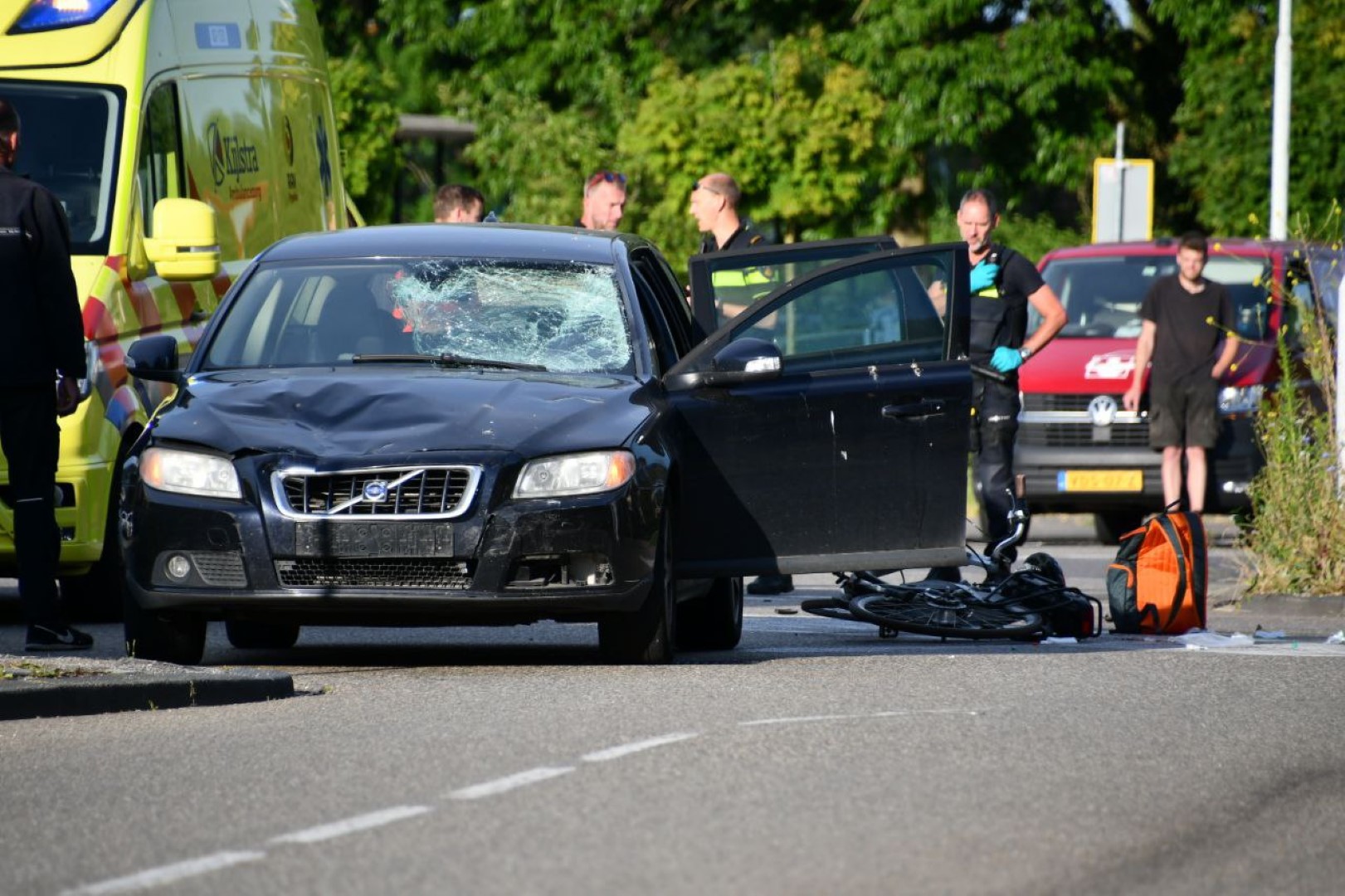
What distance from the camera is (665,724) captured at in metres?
7.72

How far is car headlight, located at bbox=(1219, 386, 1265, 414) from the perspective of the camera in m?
17.5

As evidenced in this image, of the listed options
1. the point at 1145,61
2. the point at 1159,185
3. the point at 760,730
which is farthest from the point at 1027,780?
the point at 1159,185

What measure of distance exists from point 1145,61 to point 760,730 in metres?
33.8

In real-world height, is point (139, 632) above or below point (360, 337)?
below

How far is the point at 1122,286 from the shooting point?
1911 cm

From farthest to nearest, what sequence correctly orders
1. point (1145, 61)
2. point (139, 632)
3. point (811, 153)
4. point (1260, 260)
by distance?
point (1145, 61)
point (811, 153)
point (1260, 260)
point (139, 632)

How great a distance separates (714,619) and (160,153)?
3.76m

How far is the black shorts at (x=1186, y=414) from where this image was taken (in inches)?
676

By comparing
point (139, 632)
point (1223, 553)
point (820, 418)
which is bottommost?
point (1223, 553)

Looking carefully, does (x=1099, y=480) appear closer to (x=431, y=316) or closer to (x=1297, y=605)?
(x=1297, y=605)

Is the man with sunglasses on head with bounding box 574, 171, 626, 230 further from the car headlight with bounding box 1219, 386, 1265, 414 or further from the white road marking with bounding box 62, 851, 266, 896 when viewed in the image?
the white road marking with bounding box 62, 851, 266, 896

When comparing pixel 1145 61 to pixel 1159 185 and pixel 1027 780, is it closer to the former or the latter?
pixel 1159 185

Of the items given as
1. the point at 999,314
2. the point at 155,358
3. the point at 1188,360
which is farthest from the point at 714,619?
the point at 1188,360

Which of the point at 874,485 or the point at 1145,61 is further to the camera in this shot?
the point at 1145,61
